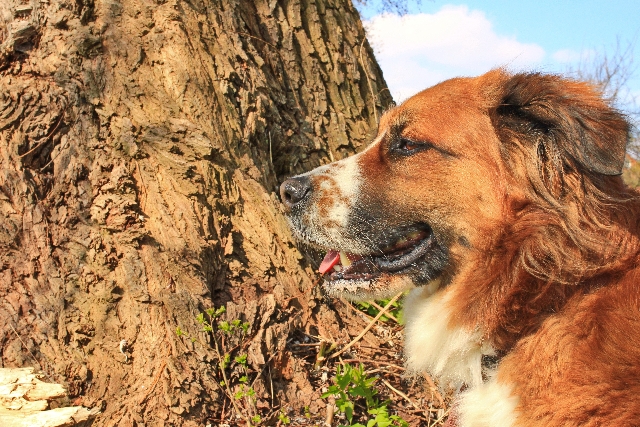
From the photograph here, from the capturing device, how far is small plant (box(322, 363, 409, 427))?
11.5 feet

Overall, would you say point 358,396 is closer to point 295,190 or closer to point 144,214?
point 295,190

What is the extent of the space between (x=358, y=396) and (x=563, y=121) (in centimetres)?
203

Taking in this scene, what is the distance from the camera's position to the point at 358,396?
12.3 feet

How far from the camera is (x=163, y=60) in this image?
4.06 m

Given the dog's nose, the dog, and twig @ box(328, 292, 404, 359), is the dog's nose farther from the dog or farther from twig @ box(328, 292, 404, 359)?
twig @ box(328, 292, 404, 359)

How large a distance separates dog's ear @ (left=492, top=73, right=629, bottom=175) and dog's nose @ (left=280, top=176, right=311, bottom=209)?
3.41 feet

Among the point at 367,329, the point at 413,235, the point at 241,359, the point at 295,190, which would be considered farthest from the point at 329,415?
the point at 295,190

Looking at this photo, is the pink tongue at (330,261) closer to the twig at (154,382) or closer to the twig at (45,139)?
the twig at (154,382)

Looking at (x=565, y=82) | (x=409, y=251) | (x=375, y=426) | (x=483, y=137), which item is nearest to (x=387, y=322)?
(x=375, y=426)

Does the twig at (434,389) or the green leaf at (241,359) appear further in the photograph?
the twig at (434,389)

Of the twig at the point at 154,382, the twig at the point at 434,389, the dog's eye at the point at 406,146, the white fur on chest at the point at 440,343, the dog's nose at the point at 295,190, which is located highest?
the dog's eye at the point at 406,146

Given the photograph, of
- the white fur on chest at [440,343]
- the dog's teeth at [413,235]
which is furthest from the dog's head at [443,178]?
the white fur on chest at [440,343]

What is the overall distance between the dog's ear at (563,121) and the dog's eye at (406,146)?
0.39 m

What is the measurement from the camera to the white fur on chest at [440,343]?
3.00m
